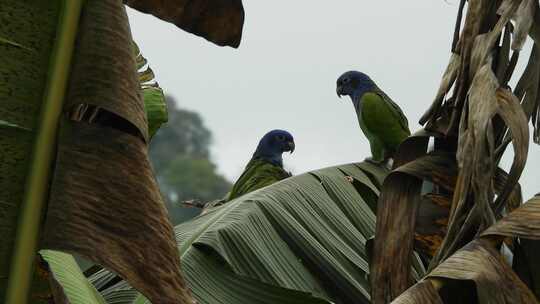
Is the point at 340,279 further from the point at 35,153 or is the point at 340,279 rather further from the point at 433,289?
the point at 35,153

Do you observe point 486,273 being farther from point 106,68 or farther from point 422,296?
point 106,68

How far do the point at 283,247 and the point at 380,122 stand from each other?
2.03 m

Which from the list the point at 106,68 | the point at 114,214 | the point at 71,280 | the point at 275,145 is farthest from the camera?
the point at 275,145

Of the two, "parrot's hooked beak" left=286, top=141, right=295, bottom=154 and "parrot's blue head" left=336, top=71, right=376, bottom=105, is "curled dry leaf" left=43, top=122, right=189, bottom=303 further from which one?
"parrot's hooked beak" left=286, top=141, right=295, bottom=154

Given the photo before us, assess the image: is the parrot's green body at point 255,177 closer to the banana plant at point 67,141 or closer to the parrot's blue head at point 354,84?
the parrot's blue head at point 354,84

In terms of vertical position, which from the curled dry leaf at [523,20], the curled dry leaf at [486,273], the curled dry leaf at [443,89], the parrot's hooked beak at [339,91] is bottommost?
the parrot's hooked beak at [339,91]

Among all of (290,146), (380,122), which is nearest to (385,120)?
(380,122)

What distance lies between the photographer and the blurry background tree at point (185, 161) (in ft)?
169

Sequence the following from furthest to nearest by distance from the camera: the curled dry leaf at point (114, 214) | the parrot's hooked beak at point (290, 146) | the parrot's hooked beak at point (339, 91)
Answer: the parrot's hooked beak at point (290, 146), the parrot's hooked beak at point (339, 91), the curled dry leaf at point (114, 214)

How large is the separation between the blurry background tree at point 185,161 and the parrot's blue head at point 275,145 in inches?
1365

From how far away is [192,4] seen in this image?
7.41ft

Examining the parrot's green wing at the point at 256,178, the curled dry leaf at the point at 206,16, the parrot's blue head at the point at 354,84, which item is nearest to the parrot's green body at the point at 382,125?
the parrot's blue head at the point at 354,84

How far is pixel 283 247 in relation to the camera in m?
2.93

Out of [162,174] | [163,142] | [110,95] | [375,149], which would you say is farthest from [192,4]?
[163,142]
